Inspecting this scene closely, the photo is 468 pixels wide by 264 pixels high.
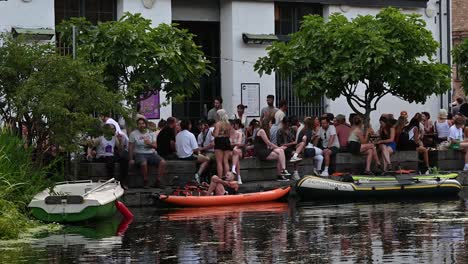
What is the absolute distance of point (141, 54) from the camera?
29062mm

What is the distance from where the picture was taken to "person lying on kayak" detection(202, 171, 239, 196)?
1057 inches

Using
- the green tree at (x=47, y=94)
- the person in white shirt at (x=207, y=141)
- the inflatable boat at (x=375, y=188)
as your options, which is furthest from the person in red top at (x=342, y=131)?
the green tree at (x=47, y=94)

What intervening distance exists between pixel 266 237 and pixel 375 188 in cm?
912

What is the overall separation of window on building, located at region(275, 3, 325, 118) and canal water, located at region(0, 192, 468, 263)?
11.1m

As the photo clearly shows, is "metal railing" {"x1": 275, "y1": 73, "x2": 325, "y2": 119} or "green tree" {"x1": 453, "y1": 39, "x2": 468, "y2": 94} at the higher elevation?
"green tree" {"x1": 453, "y1": 39, "x2": 468, "y2": 94}

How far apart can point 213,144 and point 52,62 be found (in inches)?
234

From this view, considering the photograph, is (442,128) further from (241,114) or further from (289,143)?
Answer: (289,143)

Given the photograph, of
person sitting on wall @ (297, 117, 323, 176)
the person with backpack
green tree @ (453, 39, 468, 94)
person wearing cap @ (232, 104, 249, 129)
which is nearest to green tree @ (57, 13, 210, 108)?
person sitting on wall @ (297, 117, 323, 176)

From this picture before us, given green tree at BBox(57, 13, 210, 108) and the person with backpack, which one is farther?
the person with backpack

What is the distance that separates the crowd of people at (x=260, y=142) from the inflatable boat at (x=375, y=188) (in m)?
1.72

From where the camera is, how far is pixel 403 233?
788 inches

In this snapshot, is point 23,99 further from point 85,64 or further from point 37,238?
point 37,238

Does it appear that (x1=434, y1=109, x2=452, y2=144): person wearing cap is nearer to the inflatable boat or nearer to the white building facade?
the white building facade

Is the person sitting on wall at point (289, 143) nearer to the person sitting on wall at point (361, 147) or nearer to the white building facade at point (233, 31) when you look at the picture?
the person sitting on wall at point (361, 147)
